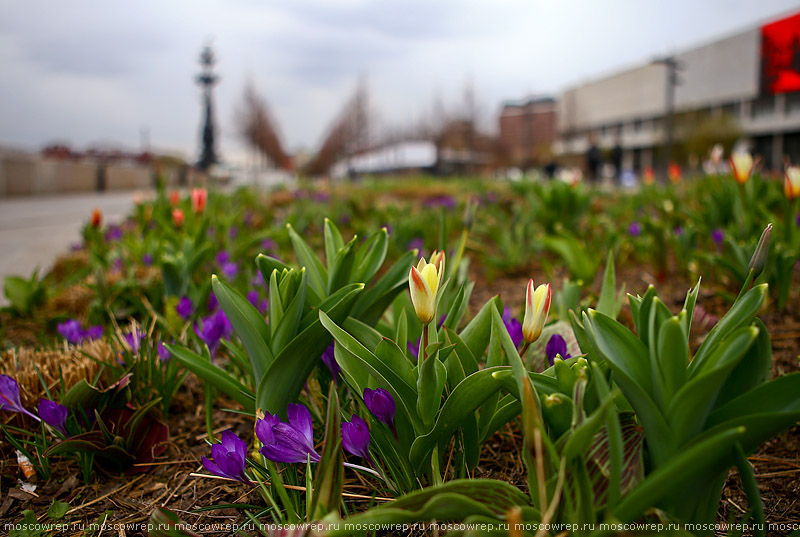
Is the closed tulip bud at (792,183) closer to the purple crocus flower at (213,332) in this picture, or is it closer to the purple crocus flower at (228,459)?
the purple crocus flower at (213,332)

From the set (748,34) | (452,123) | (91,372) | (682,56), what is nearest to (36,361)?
(91,372)

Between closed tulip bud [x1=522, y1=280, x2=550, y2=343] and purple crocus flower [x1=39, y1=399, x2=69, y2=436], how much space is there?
1081 millimetres

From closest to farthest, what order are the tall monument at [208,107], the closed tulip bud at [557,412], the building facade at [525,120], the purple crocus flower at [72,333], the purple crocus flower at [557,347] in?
1. the closed tulip bud at [557,412]
2. the purple crocus flower at [557,347]
3. the purple crocus flower at [72,333]
4. the tall monument at [208,107]
5. the building facade at [525,120]

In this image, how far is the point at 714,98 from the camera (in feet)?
164

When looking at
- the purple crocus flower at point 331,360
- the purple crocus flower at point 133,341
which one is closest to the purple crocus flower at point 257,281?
the purple crocus flower at point 133,341

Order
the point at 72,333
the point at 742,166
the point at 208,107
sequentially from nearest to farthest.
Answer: the point at 72,333
the point at 742,166
the point at 208,107

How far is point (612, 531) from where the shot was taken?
2.55ft

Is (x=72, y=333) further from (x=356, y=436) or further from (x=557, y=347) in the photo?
(x=557, y=347)

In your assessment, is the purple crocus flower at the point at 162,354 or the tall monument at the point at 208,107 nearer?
the purple crocus flower at the point at 162,354

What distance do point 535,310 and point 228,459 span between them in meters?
0.65

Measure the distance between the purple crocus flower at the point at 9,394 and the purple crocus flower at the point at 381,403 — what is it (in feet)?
2.88

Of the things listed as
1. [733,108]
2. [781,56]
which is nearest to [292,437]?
[781,56]

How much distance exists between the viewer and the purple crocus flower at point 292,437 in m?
1.09

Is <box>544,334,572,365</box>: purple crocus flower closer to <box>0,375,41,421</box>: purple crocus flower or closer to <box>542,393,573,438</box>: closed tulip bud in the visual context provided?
<box>542,393,573,438</box>: closed tulip bud
